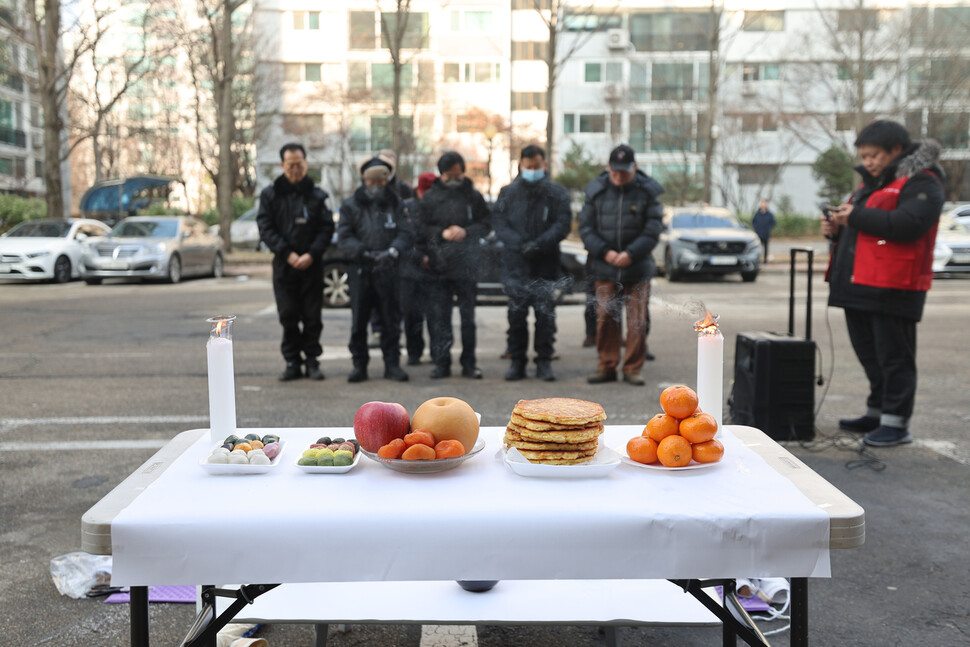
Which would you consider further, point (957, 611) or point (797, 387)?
point (797, 387)

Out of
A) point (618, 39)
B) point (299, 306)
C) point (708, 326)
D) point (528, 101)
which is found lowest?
point (299, 306)

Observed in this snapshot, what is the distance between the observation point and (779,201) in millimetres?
49281

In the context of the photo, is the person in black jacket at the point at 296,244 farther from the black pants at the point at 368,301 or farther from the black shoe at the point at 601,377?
the black shoe at the point at 601,377

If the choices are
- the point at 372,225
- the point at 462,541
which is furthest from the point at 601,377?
the point at 462,541

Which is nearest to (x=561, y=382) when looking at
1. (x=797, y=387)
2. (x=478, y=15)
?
(x=797, y=387)

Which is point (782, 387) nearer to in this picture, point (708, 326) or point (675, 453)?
point (708, 326)

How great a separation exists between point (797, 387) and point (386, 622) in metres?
4.11

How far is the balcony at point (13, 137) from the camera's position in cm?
5984

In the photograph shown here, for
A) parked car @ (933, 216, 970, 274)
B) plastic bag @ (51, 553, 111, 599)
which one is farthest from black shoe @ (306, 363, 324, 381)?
parked car @ (933, 216, 970, 274)

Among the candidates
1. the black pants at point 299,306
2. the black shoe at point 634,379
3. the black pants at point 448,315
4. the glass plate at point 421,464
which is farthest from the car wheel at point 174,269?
the glass plate at point 421,464

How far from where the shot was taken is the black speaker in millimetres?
6105

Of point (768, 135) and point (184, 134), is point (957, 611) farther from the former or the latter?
point (184, 134)

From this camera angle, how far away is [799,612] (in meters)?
2.40

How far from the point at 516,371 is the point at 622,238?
1.62m
